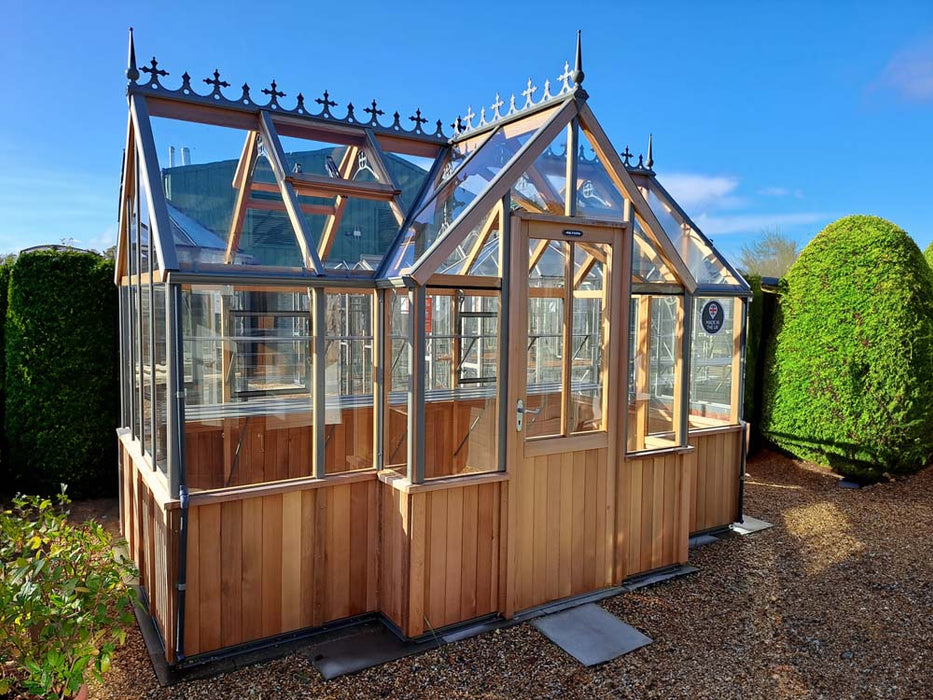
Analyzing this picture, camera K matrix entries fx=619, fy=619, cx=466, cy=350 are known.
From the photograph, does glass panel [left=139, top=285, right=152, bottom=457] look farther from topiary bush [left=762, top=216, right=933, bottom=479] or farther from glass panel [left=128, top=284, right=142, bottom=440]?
topiary bush [left=762, top=216, right=933, bottom=479]

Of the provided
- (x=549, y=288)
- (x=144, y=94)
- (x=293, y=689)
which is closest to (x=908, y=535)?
(x=549, y=288)

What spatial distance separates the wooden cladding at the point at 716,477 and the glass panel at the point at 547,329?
6.30 ft

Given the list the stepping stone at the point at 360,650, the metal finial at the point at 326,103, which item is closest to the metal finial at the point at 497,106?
the metal finial at the point at 326,103

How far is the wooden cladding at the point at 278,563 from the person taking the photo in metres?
3.51

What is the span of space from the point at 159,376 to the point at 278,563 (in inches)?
53.5

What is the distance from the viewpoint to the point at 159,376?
3.81 metres

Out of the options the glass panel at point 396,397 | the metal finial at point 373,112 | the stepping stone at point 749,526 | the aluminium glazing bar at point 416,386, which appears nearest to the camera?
the aluminium glazing bar at point 416,386

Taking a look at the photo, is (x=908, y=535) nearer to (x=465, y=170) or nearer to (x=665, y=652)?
(x=665, y=652)

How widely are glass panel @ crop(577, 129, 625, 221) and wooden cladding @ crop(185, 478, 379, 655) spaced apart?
94.9 inches

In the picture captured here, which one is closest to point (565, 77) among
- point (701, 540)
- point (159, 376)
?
point (159, 376)

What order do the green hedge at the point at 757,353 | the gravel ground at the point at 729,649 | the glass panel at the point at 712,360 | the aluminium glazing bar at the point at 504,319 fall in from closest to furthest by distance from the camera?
the gravel ground at the point at 729,649, the aluminium glazing bar at the point at 504,319, the glass panel at the point at 712,360, the green hedge at the point at 757,353

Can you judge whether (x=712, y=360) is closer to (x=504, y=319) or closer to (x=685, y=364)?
(x=685, y=364)

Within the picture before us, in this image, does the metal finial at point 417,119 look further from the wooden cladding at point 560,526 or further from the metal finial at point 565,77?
the wooden cladding at point 560,526

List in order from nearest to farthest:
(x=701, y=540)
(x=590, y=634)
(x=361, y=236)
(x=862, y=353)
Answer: (x=590, y=634) < (x=361, y=236) < (x=701, y=540) < (x=862, y=353)
